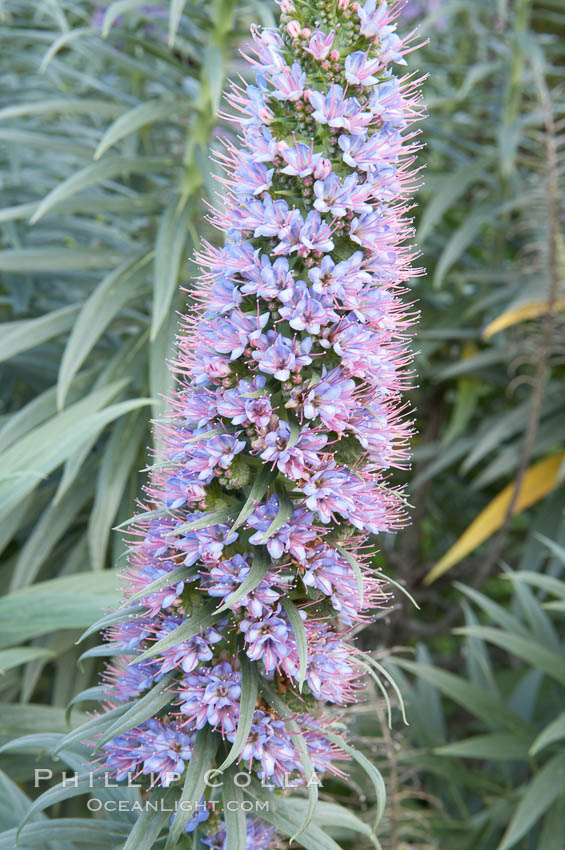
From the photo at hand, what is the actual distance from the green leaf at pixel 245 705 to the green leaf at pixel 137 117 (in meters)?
1.46

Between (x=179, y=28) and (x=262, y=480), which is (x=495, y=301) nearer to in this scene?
(x=179, y=28)

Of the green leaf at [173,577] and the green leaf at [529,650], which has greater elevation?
the green leaf at [173,577]

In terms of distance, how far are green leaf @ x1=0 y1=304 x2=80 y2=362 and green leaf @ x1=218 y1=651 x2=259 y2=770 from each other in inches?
54.5

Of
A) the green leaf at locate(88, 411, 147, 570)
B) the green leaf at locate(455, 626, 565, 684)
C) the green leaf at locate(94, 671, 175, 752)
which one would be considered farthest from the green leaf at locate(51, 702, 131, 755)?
the green leaf at locate(455, 626, 565, 684)

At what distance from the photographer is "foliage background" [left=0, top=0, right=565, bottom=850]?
82.8 inches

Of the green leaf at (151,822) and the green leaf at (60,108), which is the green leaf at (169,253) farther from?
the green leaf at (151,822)

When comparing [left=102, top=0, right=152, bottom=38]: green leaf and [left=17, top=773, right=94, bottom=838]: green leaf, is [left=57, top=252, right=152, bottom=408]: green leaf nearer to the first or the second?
[left=102, top=0, right=152, bottom=38]: green leaf

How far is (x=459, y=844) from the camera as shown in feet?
7.97

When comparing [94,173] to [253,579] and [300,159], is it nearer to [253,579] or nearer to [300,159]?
[300,159]

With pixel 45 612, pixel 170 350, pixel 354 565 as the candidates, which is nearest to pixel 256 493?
pixel 354 565

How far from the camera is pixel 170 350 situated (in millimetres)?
2219

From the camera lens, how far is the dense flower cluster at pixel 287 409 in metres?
1.09

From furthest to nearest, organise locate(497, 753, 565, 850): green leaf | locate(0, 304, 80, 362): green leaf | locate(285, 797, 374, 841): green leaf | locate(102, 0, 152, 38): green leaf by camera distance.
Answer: locate(0, 304, 80, 362): green leaf, locate(102, 0, 152, 38): green leaf, locate(497, 753, 565, 850): green leaf, locate(285, 797, 374, 841): green leaf

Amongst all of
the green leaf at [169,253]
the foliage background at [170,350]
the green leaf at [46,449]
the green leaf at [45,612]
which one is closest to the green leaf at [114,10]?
the foliage background at [170,350]
